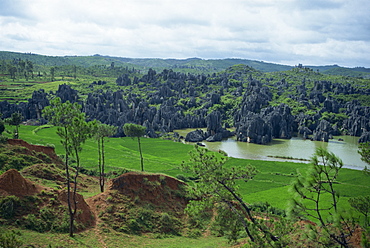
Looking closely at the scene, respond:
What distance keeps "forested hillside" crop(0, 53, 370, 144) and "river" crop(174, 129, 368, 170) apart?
147 inches

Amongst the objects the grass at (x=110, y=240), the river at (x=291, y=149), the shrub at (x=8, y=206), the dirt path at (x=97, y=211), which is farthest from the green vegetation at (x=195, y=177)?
the river at (x=291, y=149)

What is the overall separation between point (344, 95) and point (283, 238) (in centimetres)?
15900

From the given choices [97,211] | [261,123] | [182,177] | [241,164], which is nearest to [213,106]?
[261,123]

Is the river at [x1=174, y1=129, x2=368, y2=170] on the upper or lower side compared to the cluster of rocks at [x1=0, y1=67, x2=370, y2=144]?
lower

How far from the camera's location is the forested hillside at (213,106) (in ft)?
355

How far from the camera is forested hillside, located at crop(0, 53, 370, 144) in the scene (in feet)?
355

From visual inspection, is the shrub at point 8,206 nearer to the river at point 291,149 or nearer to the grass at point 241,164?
the grass at point 241,164

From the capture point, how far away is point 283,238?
14.6 meters

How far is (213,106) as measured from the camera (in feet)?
482

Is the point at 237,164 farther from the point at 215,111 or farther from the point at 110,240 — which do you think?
the point at 215,111

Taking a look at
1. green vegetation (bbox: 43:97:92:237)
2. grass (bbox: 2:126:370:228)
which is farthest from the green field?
→ green vegetation (bbox: 43:97:92:237)

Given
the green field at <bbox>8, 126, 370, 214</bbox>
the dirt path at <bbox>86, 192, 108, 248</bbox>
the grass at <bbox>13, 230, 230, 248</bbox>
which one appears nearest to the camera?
the grass at <bbox>13, 230, 230, 248</bbox>

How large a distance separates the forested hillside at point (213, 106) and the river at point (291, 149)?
3.75 metres

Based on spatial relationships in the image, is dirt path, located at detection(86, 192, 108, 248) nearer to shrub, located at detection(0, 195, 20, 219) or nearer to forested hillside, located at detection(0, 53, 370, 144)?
shrub, located at detection(0, 195, 20, 219)
